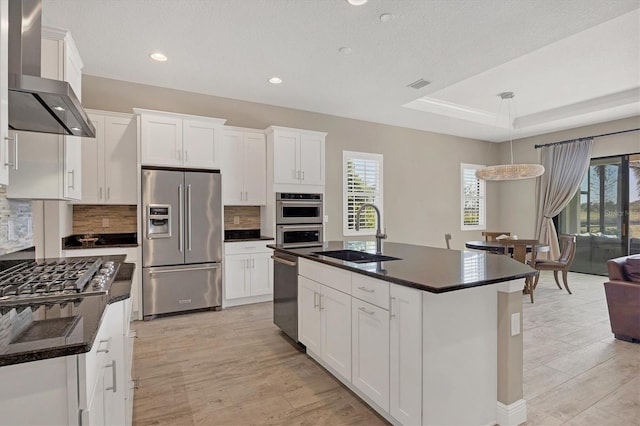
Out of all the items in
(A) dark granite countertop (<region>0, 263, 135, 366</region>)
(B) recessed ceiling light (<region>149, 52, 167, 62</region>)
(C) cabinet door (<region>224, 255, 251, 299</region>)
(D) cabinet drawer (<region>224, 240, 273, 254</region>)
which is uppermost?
(B) recessed ceiling light (<region>149, 52, 167, 62</region>)

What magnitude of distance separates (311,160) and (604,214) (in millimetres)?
5778

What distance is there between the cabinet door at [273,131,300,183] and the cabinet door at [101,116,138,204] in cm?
179

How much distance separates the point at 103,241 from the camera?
4.17m

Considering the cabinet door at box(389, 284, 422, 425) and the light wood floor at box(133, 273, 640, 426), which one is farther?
the light wood floor at box(133, 273, 640, 426)

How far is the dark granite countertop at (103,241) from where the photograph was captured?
378 cm

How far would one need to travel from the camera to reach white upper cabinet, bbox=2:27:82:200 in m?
2.23

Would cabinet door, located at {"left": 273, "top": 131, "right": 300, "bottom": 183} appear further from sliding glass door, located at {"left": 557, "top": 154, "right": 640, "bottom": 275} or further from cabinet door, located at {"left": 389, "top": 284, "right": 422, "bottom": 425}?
sliding glass door, located at {"left": 557, "top": 154, "right": 640, "bottom": 275}

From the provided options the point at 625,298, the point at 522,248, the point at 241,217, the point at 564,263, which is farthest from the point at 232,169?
the point at 564,263

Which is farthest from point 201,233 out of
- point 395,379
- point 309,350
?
point 395,379

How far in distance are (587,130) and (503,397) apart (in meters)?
6.72

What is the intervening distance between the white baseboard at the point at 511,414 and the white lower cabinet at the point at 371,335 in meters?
0.61

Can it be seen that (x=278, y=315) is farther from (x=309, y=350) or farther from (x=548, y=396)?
(x=548, y=396)

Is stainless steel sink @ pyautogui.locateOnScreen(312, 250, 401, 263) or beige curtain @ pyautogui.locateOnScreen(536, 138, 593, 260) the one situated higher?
beige curtain @ pyautogui.locateOnScreen(536, 138, 593, 260)

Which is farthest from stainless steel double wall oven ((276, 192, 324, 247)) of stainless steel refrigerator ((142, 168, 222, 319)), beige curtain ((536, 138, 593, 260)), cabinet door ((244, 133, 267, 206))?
beige curtain ((536, 138, 593, 260))
